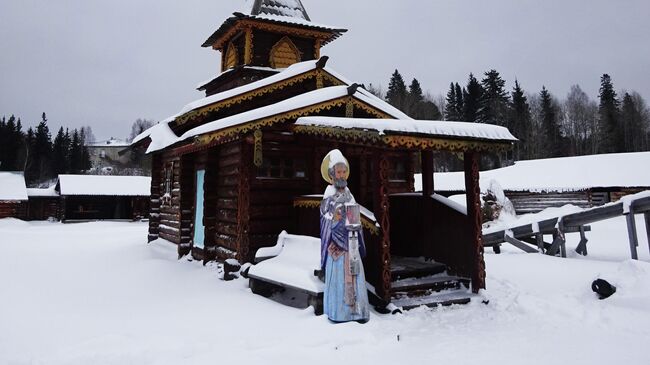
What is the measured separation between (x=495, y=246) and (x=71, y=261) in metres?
13.7

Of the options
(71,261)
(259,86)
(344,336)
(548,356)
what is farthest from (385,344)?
(71,261)

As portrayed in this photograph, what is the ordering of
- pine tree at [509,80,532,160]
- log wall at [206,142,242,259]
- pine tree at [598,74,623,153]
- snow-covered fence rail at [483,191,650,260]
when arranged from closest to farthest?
log wall at [206,142,242,259] < snow-covered fence rail at [483,191,650,260] < pine tree at [598,74,623,153] < pine tree at [509,80,532,160]

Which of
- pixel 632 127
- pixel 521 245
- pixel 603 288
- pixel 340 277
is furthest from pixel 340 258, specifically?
pixel 632 127

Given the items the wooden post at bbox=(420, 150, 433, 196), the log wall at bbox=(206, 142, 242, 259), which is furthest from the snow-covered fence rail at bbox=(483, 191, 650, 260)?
the log wall at bbox=(206, 142, 242, 259)

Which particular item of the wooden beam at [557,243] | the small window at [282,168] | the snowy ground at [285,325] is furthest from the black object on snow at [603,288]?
the small window at [282,168]

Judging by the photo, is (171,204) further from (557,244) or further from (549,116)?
(549,116)

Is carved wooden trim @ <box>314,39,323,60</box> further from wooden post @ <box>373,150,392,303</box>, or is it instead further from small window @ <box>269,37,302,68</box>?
wooden post @ <box>373,150,392,303</box>

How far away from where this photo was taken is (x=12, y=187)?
35844 mm

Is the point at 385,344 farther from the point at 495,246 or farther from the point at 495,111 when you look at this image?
the point at 495,111

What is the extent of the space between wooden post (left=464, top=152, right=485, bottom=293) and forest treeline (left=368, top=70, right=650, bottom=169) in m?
49.0

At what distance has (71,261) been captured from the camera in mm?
11719

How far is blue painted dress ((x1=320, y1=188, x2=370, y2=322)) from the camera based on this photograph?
19.5 feet

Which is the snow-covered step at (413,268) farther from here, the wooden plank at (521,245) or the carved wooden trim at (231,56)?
the carved wooden trim at (231,56)

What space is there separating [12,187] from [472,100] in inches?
2143
